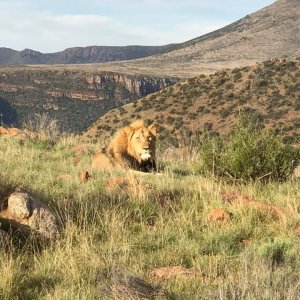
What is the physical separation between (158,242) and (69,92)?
346 feet

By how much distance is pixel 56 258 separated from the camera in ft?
15.7

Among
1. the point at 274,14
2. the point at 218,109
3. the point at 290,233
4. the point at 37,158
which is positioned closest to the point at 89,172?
the point at 37,158

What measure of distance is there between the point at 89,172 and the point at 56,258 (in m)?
4.14

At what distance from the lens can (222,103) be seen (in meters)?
49.1

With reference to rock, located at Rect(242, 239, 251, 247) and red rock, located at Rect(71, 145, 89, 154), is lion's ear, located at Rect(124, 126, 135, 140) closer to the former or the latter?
red rock, located at Rect(71, 145, 89, 154)

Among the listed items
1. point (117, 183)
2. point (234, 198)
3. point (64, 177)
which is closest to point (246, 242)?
point (234, 198)

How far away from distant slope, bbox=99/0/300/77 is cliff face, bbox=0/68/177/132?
36.4ft

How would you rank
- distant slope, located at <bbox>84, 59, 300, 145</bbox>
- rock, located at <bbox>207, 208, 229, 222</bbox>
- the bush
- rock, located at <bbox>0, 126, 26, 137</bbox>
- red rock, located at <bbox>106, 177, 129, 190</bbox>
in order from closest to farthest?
rock, located at <bbox>207, 208, 229, 222</bbox> → red rock, located at <bbox>106, 177, 129, 190</bbox> → the bush → rock, located at <bbox>0, 126, 26, 137</bbox> → distant slope, located at <bbox>84, 59, 300, 145</bbox>

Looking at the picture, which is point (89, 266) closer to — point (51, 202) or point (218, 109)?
point (51, 202)

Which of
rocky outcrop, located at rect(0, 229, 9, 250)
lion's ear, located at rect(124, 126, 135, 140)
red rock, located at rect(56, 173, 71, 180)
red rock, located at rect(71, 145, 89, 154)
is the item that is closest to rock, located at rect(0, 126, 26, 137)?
red rock, located at rect(71, 145, 89, 154)

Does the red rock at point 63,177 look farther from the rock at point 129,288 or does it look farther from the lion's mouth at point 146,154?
the rock at point 129,288

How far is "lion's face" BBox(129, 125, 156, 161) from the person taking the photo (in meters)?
9.30

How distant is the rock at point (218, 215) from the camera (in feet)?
21.3

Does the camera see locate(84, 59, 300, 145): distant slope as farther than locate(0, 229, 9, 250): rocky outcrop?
Yes
